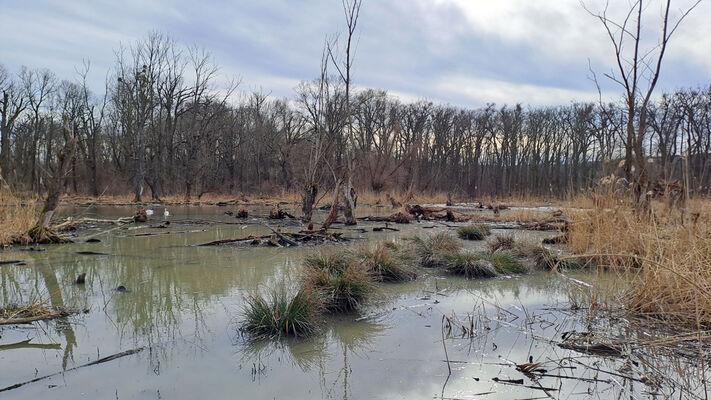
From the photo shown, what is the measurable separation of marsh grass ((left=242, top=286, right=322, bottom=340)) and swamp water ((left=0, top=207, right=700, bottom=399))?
5.0 inches

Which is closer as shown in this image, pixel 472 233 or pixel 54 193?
pixel 54 193

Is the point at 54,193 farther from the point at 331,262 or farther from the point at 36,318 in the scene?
the point at 331,262

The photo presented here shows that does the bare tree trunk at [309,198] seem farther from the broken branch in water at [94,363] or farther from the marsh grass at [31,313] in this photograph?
the broken branch in water at [94,363]

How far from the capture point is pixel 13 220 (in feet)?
30.2

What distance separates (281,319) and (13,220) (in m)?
8.26

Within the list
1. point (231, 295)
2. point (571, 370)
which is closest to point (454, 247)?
point (231, 295)

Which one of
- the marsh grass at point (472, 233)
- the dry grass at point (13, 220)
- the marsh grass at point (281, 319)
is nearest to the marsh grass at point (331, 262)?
the marsh grass at point (281, 319)

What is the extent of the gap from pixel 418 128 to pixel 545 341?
4601 cm

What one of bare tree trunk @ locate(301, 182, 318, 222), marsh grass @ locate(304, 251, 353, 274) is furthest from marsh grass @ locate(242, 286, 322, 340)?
bare tree trunk @ locate(301, 182, 318, 222)

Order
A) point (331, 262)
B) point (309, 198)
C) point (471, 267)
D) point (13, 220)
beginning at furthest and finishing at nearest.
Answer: point (309, 198), point (13, 220), point (471, 267), point (331, 262)

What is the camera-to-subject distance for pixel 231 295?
17.3ft

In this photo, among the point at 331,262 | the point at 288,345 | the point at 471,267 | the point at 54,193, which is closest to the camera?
the point at 288,345

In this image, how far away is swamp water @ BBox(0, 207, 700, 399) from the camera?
9.50ft

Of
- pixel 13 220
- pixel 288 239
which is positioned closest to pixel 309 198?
pixel 288 239
